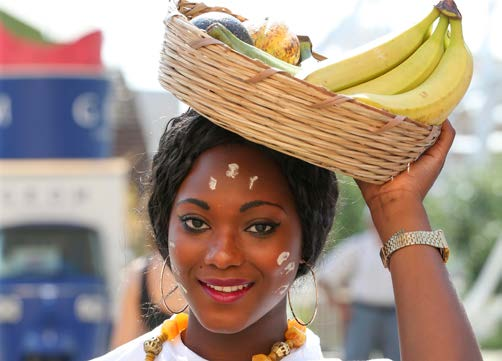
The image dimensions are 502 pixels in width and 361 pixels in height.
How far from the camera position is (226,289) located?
270 centimetres

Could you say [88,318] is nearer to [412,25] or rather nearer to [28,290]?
[28,290]

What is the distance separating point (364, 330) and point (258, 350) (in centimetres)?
492

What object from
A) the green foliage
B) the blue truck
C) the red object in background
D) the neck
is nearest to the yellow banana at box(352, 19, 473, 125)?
the neck

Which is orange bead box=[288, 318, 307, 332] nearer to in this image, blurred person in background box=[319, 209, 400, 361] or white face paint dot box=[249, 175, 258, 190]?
white face paint dot box=[249, 175, 258, 190]

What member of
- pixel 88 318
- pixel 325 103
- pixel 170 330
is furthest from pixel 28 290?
pixel 325 103

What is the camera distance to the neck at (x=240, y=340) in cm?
288

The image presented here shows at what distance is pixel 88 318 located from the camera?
10.5 meters

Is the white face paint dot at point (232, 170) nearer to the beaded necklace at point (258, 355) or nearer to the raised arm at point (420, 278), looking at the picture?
the raised arm at point (420, 278)

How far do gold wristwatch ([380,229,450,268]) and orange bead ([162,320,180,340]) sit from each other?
1.92ft

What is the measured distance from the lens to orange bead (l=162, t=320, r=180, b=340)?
9.85 feet

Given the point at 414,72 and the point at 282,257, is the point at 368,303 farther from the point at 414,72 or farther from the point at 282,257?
the point at 414,72

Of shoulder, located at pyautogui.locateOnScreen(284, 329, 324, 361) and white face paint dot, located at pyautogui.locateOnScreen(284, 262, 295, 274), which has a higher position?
white face paint dot, located at pyautogui.locateOnScreen(284, 262, 295, 274)

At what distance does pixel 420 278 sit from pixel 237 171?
0.46 m

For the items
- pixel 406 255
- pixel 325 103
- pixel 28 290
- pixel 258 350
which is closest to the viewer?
pixel 325 103
